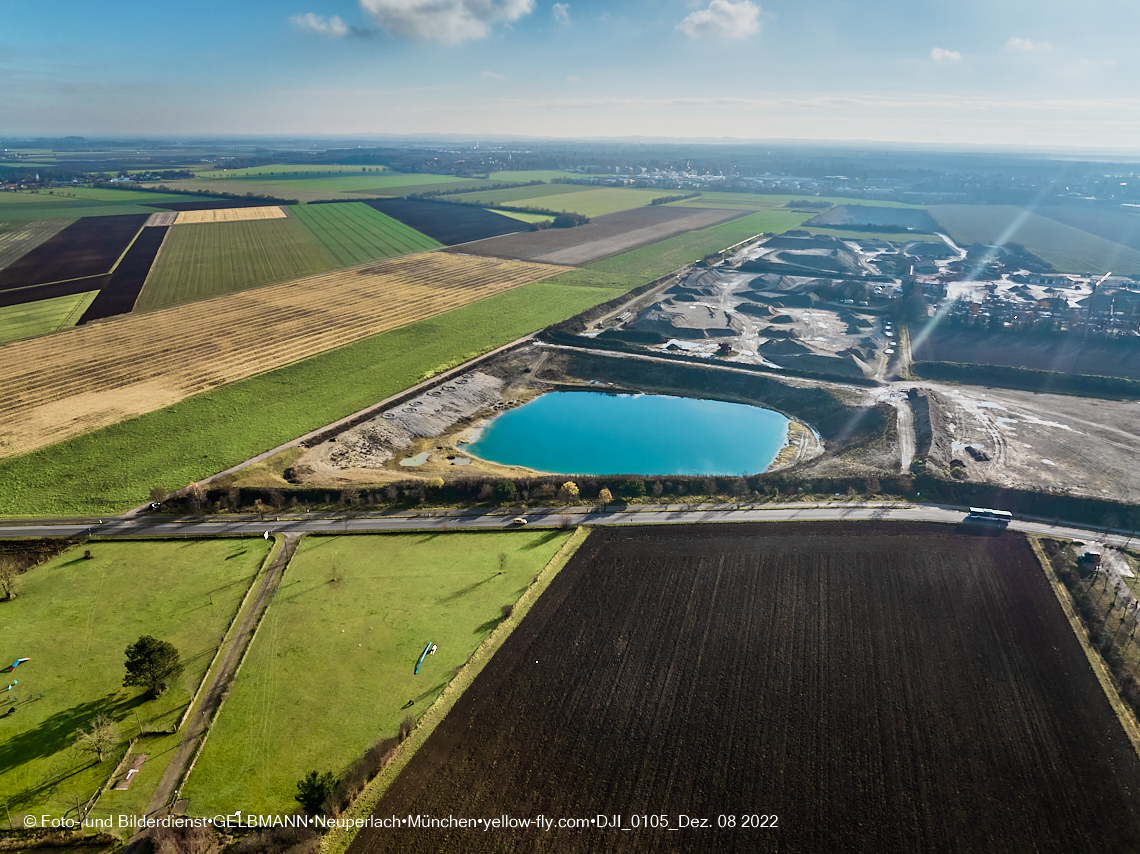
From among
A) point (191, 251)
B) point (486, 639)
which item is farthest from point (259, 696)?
point (191, 251)

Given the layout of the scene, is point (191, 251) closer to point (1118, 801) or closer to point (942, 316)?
point (942, 316)

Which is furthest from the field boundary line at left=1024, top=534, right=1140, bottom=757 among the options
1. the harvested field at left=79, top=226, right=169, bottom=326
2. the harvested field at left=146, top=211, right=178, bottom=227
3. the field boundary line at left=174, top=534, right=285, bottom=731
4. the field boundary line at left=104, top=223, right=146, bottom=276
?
the harvested field at left=146, top=211, right=178, bottom=227

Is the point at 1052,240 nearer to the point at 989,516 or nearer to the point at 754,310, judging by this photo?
the point at 754,310

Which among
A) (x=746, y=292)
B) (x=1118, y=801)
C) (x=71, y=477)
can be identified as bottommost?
(x=1118, y=801)

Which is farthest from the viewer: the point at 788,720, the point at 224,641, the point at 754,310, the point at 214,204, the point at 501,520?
the point at 214,204

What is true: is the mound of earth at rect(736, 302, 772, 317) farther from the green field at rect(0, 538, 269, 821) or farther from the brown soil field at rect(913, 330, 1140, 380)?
the green field at rect(0, 538, 269, 821)

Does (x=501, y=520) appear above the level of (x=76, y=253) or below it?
below

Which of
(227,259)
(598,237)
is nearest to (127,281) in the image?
(227,259)
